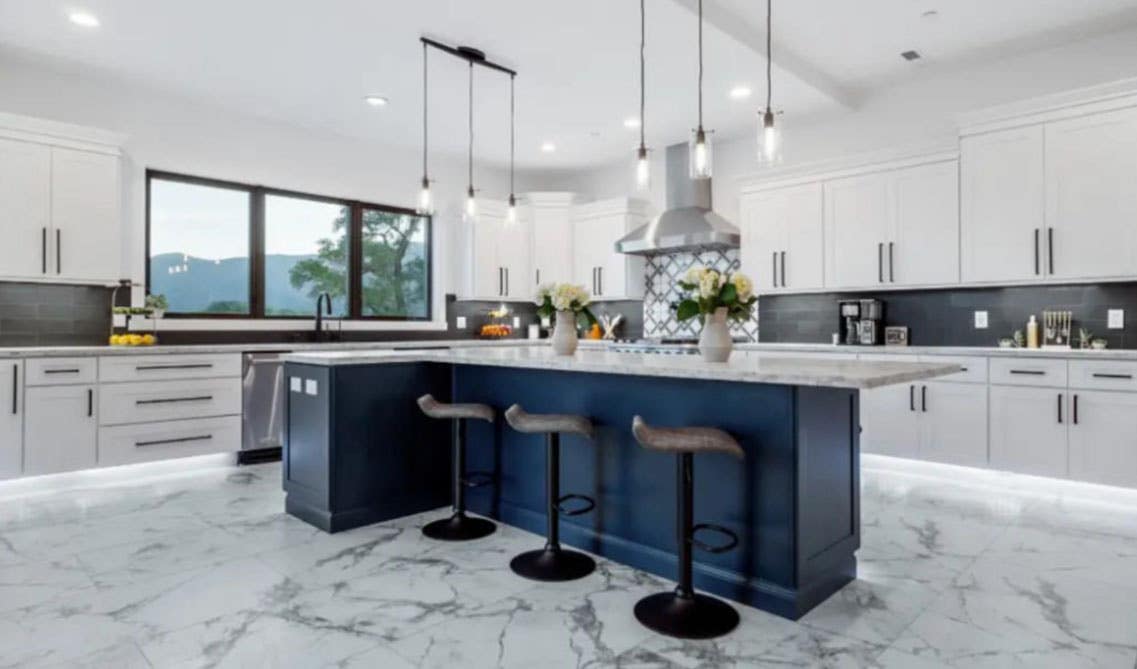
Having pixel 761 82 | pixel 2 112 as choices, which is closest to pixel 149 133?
pixel 2 112

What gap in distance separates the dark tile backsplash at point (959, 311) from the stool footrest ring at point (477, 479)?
3.34 metres

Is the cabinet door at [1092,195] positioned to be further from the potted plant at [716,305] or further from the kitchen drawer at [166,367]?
the kitchen drawer at [166,367]

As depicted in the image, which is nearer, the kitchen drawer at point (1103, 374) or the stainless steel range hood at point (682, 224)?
the kitchen drawer at point (1103, 374)

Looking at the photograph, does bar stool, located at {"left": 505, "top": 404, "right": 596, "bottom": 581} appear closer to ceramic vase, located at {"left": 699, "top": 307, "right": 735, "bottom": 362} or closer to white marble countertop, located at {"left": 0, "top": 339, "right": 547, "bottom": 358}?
ceramic vase, located at {"left": 699, "top": 307, "right": 735, "bottom": 362}

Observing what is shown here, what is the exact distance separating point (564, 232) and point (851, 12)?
3719mm

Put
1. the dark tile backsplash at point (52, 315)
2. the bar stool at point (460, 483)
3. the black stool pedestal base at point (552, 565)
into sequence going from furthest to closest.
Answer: the dark tile backsplash at point (52, 315)
the bar stool at point (460, 483)
the black stool pedestal base at point (552, 565)

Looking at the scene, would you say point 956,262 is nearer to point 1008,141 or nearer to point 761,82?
point 1008,141

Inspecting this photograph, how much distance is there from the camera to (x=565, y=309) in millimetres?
3379

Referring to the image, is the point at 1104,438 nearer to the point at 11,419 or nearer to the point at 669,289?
the point at 669,289

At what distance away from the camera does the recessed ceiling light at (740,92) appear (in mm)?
4780

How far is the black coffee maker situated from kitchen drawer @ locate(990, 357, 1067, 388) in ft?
3.25

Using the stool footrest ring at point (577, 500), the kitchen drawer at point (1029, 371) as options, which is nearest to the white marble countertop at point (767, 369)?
the stool footrest ring at point (577, 500)

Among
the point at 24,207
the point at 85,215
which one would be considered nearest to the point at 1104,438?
the point at 85,215

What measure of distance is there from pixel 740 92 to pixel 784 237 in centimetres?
130
